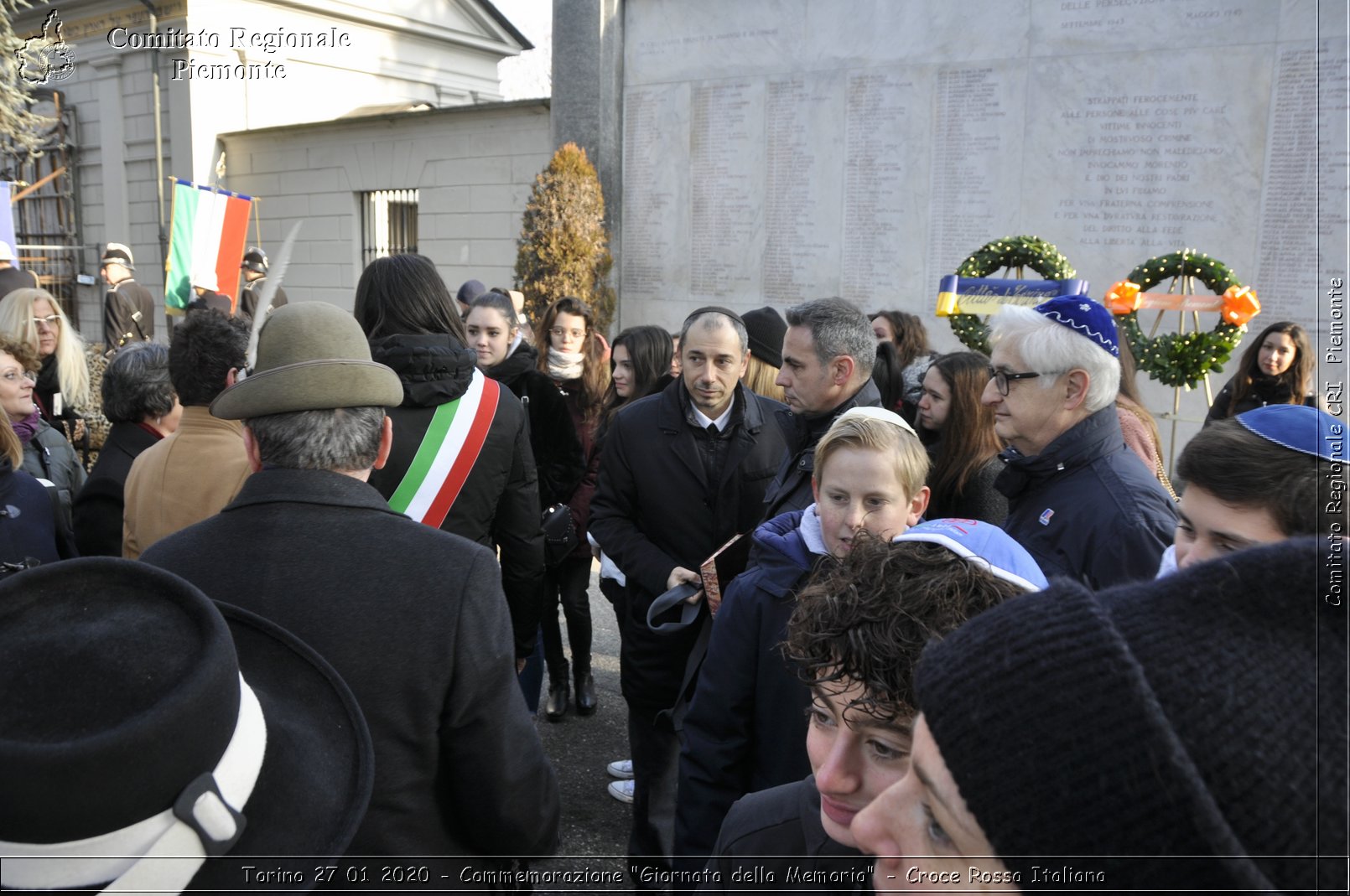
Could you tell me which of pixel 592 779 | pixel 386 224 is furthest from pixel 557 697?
pixel 386 224

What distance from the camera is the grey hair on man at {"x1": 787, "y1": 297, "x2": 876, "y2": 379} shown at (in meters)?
3.19

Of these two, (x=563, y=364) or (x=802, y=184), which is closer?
(x=563, y=364)

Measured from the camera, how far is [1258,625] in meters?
0.62

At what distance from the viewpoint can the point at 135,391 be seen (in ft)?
10.6

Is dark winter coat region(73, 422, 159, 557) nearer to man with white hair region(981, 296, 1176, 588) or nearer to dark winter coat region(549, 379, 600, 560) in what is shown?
dark winter coat region(549, 379, 600, 560)

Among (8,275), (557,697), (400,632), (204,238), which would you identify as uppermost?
(204,238)

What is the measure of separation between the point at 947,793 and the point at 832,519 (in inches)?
64.1

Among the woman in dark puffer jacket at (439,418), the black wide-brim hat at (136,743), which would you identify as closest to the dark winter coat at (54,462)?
the woman in dark puffer jacket at (439,418)

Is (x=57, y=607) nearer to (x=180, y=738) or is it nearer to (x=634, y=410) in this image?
(x=180, y=738)

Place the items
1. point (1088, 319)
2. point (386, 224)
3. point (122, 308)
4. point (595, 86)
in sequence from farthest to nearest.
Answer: point (386, 224) → point (595, 86) → point (122, 308) → point (1088, 319)

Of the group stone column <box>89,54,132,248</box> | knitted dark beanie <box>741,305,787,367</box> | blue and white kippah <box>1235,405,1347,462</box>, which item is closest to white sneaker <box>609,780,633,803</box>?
knitted dark beanie <box>741,305,787,367</box>

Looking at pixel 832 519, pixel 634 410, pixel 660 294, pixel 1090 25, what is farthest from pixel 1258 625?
pixel 660 294

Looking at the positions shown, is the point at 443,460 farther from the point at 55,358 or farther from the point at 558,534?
the point at 55,358

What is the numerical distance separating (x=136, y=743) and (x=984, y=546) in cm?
117
